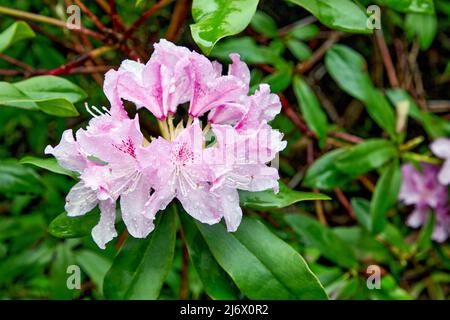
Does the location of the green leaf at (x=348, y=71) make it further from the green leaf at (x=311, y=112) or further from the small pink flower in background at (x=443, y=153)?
the small pink flower in background at (x=443, y=153)

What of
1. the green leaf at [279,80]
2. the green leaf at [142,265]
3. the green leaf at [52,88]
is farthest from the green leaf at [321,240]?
the green leaf at [52,88]

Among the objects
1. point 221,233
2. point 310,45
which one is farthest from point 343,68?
point 221,233

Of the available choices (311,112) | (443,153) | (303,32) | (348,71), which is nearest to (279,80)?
(311,112)

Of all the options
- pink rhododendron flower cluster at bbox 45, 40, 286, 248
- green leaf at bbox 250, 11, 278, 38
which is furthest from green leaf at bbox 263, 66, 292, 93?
pink rhododendron flower cluster at bbox 45, 40, 286, 248

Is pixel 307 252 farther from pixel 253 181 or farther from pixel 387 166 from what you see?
pixel 253 181

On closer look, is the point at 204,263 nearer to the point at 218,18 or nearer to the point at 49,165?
the point at 49,165

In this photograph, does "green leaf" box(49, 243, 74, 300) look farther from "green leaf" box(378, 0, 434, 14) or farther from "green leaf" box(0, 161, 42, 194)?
"green leaf" box(378, 0, 434, 14)
